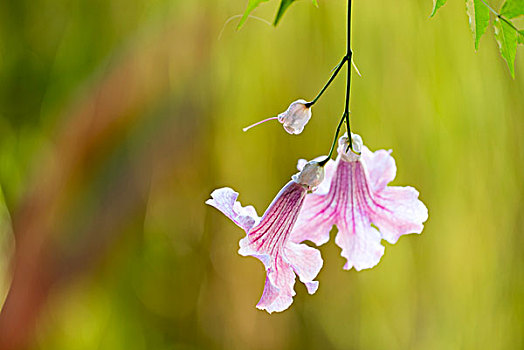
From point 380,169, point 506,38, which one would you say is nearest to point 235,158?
point 380,169

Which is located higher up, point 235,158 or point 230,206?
point 235,158

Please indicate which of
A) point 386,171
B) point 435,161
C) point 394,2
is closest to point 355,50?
point 394,2

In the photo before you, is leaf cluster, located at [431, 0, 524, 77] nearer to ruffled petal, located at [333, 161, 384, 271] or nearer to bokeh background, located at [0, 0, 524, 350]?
ruffled petal, located at [333, 161, 384, 271]

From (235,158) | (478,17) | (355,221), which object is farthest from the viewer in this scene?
(235,158)

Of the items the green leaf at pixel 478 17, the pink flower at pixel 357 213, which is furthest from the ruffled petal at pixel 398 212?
the green leaf at pixel 478 17

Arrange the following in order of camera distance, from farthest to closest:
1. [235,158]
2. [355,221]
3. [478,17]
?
[235,158] → [355,221] → [478,17]

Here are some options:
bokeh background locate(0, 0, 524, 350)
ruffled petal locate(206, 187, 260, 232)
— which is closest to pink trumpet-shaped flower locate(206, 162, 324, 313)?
ruffled petal locate(206, 187, 260, 232)

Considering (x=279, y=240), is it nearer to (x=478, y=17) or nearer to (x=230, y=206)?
(x=230, y=206)
